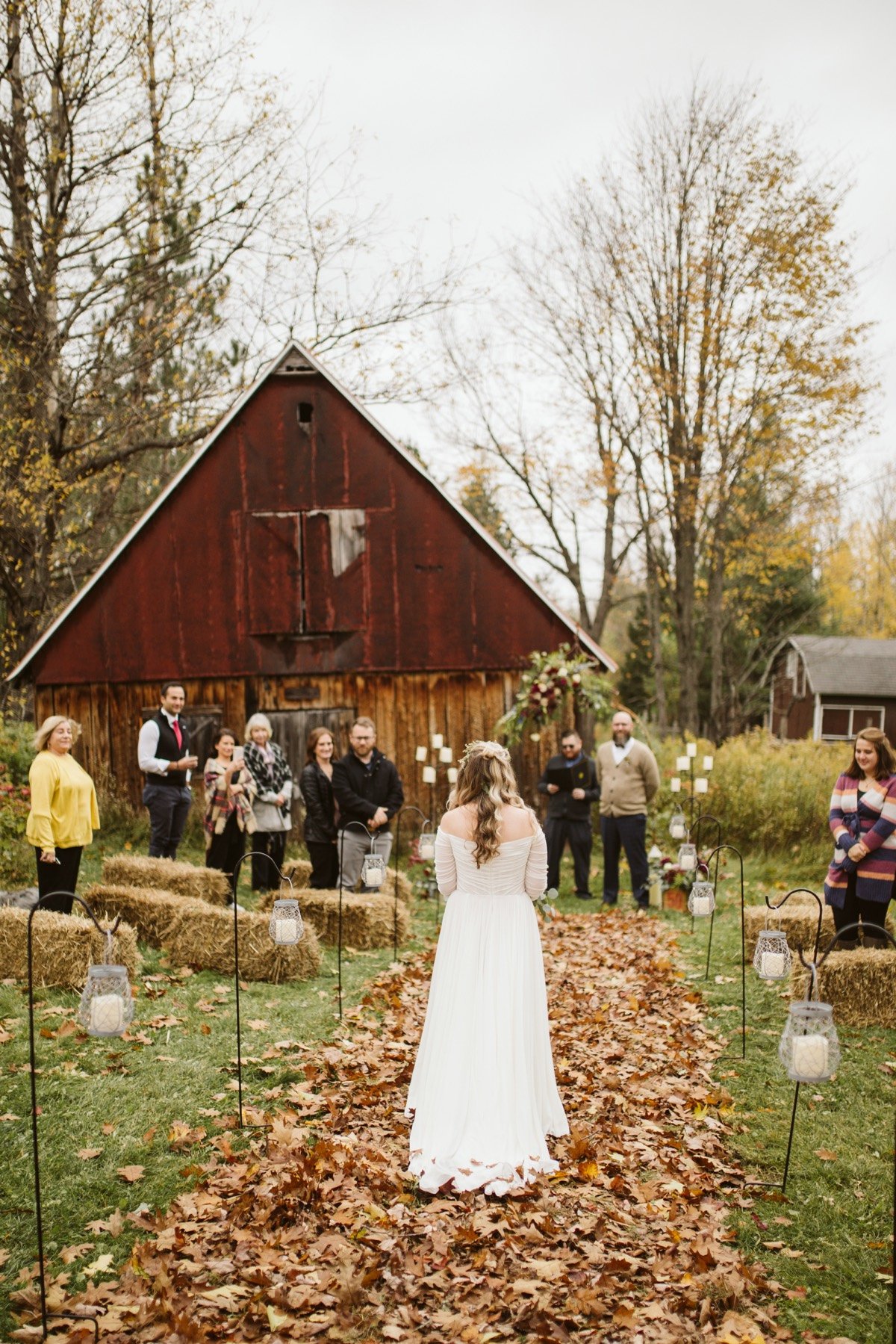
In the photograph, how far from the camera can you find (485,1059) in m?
5.07

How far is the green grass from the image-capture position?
15.0 feet

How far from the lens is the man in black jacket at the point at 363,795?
399 inches

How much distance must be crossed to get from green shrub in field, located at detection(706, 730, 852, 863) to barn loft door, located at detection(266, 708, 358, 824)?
545 centimetres

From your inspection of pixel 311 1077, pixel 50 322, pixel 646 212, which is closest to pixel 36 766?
pixel 311 1077

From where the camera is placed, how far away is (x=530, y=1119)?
16.7ft

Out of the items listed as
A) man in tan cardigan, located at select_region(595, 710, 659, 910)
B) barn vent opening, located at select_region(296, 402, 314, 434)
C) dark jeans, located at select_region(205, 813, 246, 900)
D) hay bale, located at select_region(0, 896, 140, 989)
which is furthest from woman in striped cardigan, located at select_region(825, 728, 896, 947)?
barn vent opening, located at select_region(296, 402, 314, 434)

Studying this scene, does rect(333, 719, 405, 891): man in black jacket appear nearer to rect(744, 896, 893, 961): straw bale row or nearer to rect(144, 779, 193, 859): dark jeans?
rect(144, 779, 193, 859): dark jeans

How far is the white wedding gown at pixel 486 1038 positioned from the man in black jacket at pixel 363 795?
4.68m

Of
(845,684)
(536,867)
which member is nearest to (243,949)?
(536,867)

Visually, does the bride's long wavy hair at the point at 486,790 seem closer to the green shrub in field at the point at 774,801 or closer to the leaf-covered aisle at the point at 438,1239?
the leaf-covered aisle at the point at 438,1239

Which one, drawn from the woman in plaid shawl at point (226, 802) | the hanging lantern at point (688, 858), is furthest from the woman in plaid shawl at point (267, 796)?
the hanging lantern at point (688, 858)

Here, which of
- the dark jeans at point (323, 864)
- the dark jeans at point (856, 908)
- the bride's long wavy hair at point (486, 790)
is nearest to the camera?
the bride's long wavy hair at point (486, 790)

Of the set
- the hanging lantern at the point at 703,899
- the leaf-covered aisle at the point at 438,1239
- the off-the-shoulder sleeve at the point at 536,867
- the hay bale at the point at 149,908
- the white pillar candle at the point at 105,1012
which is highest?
the off-the-shoulder sleeve at the point at 536,867

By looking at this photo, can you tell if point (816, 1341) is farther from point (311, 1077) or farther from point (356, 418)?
point (356, 418)
